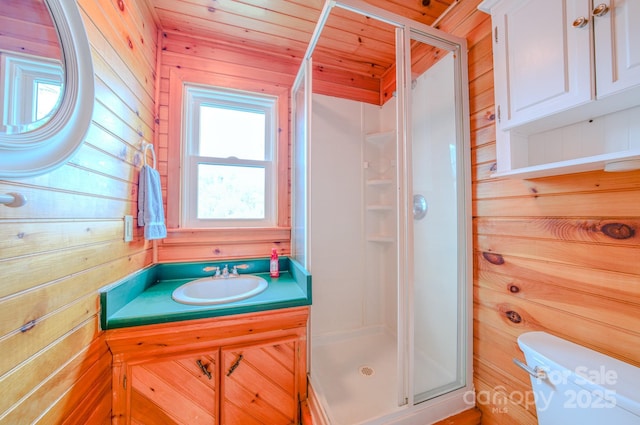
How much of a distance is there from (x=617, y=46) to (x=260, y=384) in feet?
6.17

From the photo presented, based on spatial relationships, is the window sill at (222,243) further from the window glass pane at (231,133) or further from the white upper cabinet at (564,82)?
the white upper cabinet at (564,82)

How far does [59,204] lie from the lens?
77 centimetres

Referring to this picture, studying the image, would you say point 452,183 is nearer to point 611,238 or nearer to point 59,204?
point 611,238

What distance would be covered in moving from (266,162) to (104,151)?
37.7 inches

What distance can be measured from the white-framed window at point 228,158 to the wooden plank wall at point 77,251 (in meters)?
0.36

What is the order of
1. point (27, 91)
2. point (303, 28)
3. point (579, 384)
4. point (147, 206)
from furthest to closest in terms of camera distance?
point (303, 28), point (147, 206), point (579, 384), point (27, 91)

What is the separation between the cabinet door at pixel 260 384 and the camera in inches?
Result: 43.4

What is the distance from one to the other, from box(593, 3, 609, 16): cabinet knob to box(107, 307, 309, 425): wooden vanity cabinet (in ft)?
5.17

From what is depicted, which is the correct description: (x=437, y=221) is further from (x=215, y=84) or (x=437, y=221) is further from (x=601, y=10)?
(x=215, y=84)

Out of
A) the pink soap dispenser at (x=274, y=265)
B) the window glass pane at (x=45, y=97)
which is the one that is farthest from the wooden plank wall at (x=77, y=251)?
the pink soap dispenser at (x=274, y=265)

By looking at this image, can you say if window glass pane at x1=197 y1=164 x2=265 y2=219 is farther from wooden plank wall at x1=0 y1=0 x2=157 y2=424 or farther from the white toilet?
the white toilet

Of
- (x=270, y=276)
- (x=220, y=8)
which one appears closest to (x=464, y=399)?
(x=270, y=276)

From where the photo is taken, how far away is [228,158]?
1709 millimetres

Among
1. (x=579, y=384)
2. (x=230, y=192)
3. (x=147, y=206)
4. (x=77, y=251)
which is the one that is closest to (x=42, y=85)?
(x=77, y=251)
